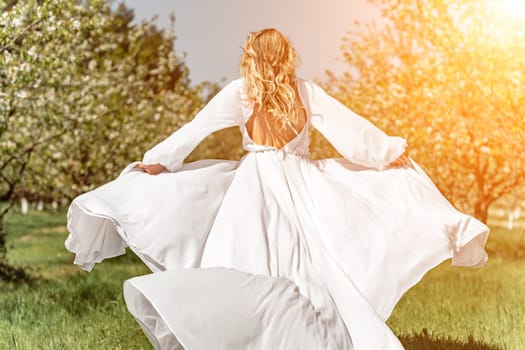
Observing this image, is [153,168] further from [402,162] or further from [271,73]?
[402,162]

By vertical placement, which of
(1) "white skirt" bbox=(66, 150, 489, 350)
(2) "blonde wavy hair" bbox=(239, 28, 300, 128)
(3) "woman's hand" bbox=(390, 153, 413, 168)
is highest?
(2) "blonde wavy hair" bbox=(239, 28, 300, 128)

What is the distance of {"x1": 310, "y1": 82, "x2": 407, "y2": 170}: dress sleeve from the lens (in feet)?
17.2

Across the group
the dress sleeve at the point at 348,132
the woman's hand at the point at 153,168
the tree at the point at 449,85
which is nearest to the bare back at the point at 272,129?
the dress sleeve at the point at 348,132

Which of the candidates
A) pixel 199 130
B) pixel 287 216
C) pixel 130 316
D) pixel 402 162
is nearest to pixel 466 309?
pixel 402 162

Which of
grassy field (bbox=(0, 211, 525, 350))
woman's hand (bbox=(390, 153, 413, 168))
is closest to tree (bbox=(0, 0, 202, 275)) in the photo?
grassy field (bbox=(0, 211, 525, 350))

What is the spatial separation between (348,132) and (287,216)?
704 mm

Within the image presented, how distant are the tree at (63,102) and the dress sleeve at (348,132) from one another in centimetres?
270

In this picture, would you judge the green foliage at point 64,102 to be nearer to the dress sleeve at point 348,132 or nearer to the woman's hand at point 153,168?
the woman's hand at point 153,168

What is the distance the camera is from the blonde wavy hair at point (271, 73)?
5.06 meters

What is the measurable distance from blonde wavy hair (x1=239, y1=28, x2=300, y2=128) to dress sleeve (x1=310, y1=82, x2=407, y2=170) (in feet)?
0.68

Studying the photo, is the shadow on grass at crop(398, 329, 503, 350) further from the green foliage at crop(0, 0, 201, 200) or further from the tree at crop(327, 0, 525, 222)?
the green foliage at crop(0, 0, 201, 200)

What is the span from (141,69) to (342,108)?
7.39m

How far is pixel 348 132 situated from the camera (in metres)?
5.27

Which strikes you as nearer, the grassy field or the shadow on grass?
the shadow on grass
